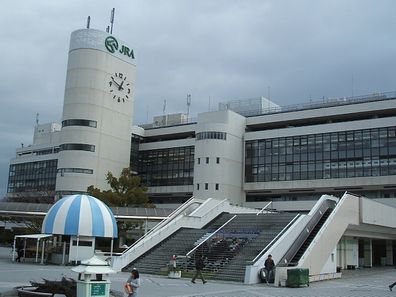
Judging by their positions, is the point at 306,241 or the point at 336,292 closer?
the point at 336,292

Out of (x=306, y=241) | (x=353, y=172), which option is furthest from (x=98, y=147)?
(x=306, y=241)

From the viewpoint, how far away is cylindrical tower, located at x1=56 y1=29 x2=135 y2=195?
72438mm

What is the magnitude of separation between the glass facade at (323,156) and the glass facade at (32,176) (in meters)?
39.5

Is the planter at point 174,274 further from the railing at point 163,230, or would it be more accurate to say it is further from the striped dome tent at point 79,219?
the striped dome tent at point 79,219

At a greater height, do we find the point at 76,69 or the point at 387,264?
the point at 76,69

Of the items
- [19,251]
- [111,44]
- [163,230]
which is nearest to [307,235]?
[163,230]

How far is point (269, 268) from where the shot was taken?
2678 cm

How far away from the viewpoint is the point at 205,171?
72812 mm

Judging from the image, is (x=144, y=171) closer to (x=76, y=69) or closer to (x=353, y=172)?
(x=76, y=69)

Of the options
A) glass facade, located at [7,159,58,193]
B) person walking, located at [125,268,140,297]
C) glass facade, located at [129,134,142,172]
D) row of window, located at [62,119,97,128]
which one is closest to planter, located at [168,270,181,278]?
person walking, located at [125,268,140,297]

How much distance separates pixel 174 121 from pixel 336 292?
7353 centimetres

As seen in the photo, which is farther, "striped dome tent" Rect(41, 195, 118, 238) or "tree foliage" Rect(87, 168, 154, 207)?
"tree foliage" Rect(87, 168, 154, 207)

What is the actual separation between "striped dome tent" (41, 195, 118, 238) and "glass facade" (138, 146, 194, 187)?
45.1 metres

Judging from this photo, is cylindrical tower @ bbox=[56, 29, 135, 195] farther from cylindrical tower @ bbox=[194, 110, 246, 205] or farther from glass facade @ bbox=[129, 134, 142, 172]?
cylindrical tower @ bbox=[194, 110, 246, 205]
